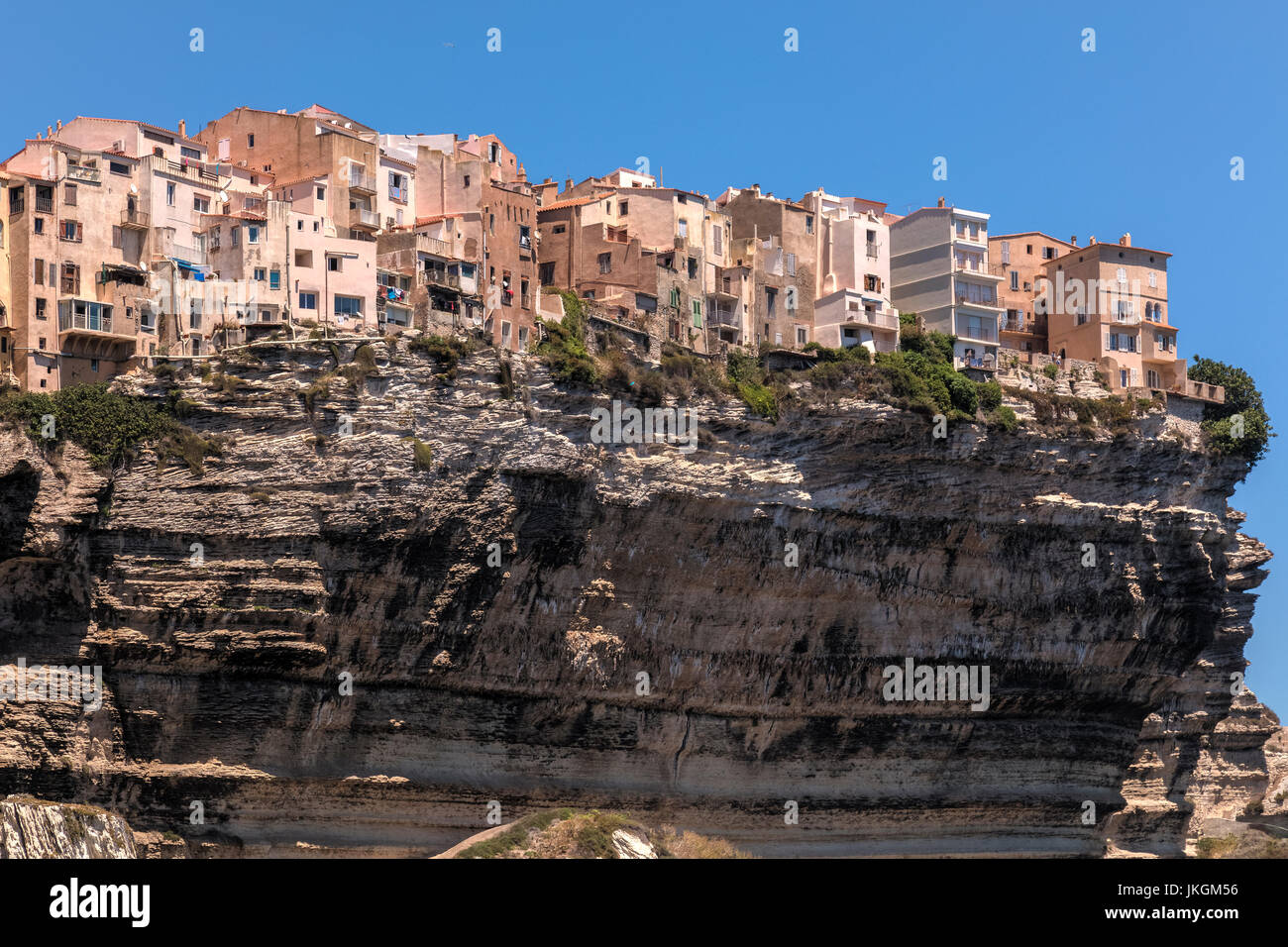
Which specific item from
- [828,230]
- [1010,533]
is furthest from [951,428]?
[828,230]

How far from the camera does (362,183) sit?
63094 mm

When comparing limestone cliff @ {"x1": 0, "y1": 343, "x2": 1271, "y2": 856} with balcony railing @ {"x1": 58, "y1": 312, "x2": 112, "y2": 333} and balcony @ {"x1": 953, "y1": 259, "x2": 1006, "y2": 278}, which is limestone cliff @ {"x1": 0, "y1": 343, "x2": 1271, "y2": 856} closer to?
balcony railing @ {"x1": 58, "y1": 312, "x2": 112, "y2": 333}

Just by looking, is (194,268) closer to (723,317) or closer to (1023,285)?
(723,317)

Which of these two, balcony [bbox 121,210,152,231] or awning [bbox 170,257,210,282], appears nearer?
balcony [bbox 121,210,152,231]

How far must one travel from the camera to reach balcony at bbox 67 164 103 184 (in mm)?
55906

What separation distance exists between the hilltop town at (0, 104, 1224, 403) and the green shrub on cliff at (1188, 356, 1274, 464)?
39.6 inches

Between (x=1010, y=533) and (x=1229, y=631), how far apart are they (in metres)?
→ 15.9

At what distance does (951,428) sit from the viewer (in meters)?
63.3

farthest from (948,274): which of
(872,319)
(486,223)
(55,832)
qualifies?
(55,832)

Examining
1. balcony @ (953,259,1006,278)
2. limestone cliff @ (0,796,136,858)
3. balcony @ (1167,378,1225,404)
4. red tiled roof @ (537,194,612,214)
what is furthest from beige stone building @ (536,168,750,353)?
limestone cliff @ (0,796,136,858)

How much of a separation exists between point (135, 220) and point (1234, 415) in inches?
1439

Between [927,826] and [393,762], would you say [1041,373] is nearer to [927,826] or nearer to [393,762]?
[927,826]

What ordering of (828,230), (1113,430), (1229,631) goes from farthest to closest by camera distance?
(1229,631) → (828,230) → (1113,430)

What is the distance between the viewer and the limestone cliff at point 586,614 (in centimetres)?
5100
